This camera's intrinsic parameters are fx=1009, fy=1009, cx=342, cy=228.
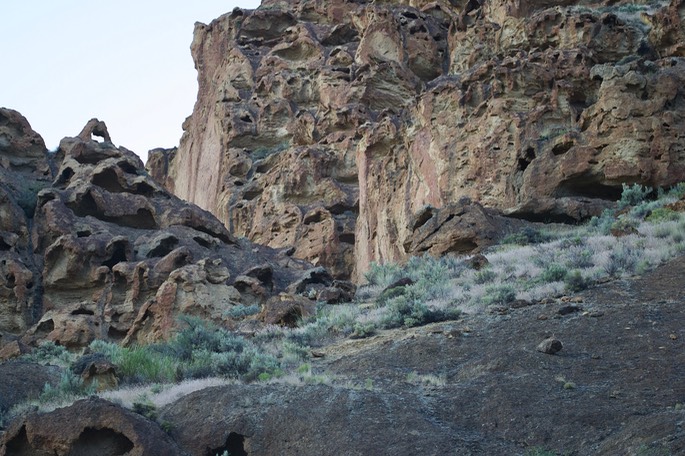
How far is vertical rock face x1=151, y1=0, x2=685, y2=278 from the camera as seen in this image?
2789 cm

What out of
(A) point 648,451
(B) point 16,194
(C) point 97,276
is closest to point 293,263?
(C) point 97,276

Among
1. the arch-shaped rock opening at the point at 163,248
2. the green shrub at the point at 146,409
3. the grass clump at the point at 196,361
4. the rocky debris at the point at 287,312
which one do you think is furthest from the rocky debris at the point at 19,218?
the green shrub at the point at 146,409

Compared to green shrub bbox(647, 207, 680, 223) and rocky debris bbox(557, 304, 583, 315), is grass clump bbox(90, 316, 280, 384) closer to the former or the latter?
rocky debris bbox(557, 304, 583, 315)

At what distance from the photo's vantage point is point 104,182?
107 feet

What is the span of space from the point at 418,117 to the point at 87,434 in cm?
2365

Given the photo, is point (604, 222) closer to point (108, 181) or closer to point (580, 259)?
point (580, 259)

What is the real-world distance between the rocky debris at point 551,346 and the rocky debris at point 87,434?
17.0ft

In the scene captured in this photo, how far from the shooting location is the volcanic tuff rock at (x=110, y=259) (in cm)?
2638

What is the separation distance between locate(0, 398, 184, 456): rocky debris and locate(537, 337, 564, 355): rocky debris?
17.0 ft

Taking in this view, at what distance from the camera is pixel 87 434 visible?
11594mm

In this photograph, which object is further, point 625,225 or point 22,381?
point 625,225

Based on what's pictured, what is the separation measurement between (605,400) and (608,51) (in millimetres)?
23757

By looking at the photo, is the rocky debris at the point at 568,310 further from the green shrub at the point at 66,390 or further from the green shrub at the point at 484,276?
the green shrub at the point at 66,390

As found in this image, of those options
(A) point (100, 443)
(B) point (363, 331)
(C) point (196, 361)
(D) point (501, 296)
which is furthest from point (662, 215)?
(A) point (100, 443)
